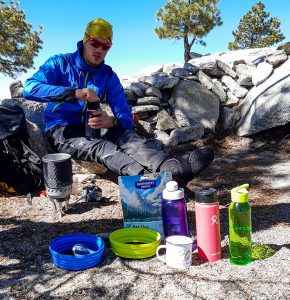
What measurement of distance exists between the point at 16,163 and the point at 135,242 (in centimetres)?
215

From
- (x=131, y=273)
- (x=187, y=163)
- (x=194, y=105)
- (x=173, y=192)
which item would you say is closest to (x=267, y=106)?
(x=194, y=105)

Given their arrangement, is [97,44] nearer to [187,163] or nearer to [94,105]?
[94,105]

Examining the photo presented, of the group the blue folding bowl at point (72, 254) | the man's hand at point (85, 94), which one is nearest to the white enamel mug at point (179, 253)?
the blue folding bowl at point (72, 254)

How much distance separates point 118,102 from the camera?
16.8 feet

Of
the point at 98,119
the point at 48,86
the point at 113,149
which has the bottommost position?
the point at 113,149

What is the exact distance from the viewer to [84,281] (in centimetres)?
270

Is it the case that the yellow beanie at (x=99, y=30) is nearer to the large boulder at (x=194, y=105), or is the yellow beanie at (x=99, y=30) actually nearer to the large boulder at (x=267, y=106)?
the large boulder at (x=194, y=105)

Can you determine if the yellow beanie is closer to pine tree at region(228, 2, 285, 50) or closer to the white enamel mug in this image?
the white enamel mug

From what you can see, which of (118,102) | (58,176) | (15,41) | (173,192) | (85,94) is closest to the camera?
(173,192)

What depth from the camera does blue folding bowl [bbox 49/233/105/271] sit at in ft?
9.27

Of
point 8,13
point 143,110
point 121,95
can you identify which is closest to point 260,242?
point 121,95

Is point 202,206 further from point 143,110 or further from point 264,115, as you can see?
point 264,115

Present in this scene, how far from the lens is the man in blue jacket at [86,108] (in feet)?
13.4

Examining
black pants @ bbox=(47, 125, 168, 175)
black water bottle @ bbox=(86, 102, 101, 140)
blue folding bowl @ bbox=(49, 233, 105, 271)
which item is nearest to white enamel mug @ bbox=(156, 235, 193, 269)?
blue folding bowl @ bbox=(49, 233, 105, 271)
